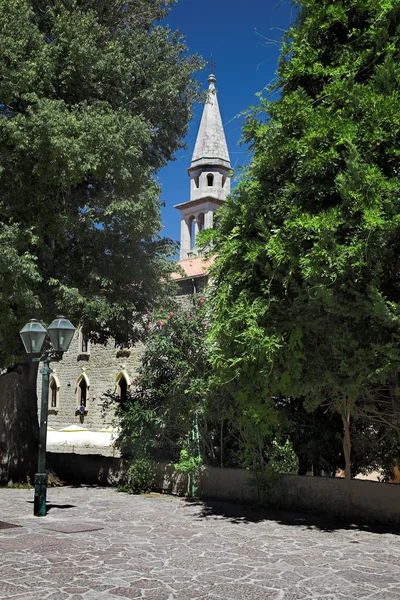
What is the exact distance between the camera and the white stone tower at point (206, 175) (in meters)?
59.2

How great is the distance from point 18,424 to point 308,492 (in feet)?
28.4

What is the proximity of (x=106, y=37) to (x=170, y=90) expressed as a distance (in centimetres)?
220

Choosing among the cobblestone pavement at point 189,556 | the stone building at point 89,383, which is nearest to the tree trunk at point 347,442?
the cobblestone pavement at point 189,556

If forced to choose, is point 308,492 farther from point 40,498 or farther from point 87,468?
point 87,468

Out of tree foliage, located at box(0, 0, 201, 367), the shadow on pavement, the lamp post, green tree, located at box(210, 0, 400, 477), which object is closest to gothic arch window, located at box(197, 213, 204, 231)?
tree foliage, located at box(0, 0, 201, 367)

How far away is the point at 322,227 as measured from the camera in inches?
379

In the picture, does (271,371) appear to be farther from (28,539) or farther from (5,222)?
(5,222)

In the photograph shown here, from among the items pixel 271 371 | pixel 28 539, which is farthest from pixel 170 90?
pixel 28 539

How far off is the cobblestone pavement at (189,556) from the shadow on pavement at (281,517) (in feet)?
0.08

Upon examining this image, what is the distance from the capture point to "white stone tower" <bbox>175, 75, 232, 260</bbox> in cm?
5925

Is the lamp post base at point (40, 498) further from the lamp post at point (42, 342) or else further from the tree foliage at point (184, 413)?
the tree foliage at point (184, 413)

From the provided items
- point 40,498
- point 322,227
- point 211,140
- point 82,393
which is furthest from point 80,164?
point 211,140

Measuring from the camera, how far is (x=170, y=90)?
16781mm

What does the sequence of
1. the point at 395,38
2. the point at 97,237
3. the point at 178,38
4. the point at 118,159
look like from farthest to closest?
the point at 178,38 → the point at 97,237 → the point at 118,159 → the point at 395,38
